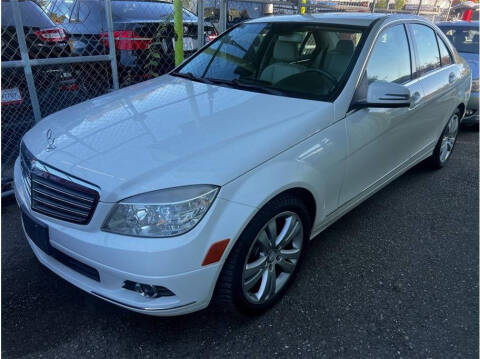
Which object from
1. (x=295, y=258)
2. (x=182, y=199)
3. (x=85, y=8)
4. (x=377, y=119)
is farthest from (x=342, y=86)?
(x=85, y=8)

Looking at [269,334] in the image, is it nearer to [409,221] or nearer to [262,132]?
[262,132]

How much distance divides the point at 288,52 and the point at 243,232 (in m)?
1.74

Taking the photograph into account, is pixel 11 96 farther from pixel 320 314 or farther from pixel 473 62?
pixel 473 62

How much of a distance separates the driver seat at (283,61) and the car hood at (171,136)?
12.2 inches

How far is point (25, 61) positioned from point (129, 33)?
2143 mm

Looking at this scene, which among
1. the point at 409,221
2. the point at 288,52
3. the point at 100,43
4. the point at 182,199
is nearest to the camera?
the point at 182,199

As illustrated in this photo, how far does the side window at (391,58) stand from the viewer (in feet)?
9.52

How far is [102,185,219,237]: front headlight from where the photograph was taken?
5.97ft

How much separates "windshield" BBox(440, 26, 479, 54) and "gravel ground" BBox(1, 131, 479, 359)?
202 inches

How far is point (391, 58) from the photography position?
3123 mm

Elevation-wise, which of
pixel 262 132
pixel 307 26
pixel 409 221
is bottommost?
pixel 409 221

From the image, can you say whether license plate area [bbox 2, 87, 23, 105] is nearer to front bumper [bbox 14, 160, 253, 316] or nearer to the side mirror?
front bumper [bbox 14, 160, 253, 316]

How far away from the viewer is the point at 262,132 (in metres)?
2.20

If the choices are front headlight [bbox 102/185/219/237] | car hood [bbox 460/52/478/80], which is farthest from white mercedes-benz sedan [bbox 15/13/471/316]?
car hood [bbox 460/52/478/80]
